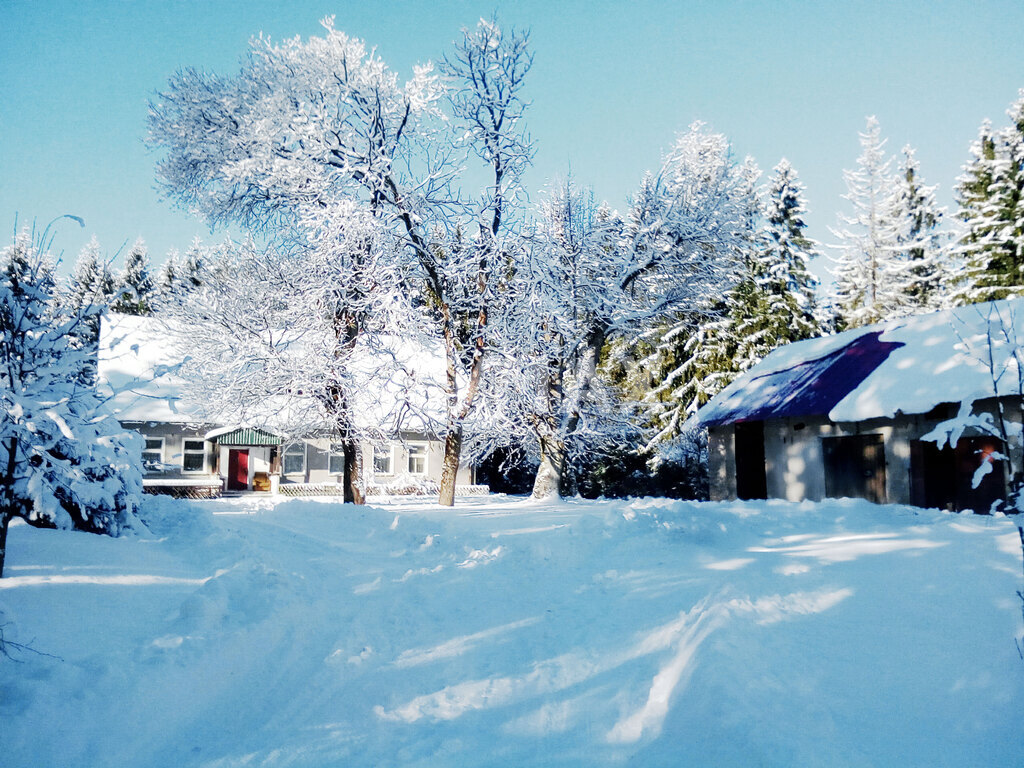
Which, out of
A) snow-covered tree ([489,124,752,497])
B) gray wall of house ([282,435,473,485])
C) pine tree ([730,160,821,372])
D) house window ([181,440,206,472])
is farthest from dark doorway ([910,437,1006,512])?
house window ([181,440,206,472])

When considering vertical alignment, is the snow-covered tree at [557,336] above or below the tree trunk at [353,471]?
above


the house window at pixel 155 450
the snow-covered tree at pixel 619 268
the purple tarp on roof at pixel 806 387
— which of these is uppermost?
the snow-covered tree at pixel 619 268

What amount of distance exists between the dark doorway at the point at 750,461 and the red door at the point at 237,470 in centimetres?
2247

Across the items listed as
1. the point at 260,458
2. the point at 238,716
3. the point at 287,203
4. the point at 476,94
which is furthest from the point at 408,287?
the point at 260,458

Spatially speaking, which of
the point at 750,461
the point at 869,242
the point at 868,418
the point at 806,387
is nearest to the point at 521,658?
the point at 868,418

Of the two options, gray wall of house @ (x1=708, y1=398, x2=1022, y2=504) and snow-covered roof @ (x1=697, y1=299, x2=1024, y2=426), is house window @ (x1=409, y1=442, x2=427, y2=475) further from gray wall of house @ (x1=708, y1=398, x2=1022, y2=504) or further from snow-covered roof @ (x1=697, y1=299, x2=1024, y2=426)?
snow-covered roof @ (x1=697, y1=299, x2=1024, y2=426)

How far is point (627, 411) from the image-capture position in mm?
26734

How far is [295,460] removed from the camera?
31.8 meters

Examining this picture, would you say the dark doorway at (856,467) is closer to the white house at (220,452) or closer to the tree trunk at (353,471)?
the white house at (220,452)

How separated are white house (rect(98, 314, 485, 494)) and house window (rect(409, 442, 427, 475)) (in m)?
0.05

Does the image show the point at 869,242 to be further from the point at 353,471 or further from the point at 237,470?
the point at 237,470

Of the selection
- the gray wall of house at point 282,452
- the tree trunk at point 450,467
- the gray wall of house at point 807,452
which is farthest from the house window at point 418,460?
the gray wall of house at point 807,452

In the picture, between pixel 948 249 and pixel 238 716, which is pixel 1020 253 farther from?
pixel 238 716

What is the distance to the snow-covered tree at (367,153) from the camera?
16672mm
